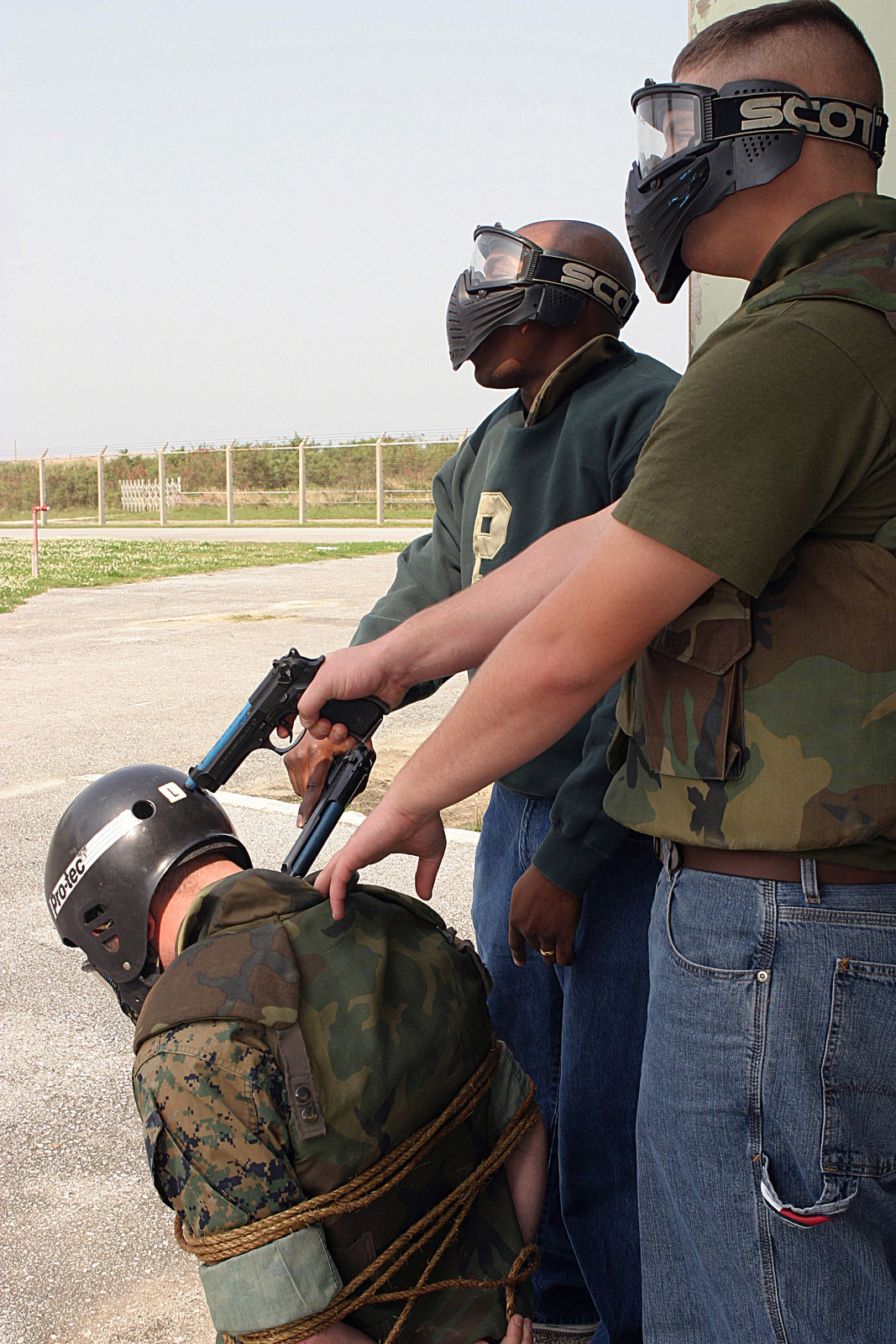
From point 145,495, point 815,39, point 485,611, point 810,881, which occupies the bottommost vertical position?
point 145,495

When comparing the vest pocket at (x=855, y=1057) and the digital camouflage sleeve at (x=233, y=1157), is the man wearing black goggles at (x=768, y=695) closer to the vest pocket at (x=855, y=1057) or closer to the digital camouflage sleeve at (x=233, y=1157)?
the vest pocket at (x=855, y=1057)

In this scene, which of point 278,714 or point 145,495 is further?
point 145,495

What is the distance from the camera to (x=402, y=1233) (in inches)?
60.7

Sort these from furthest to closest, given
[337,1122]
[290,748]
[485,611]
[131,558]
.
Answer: [131,558], [290,748], [485,611], [337,1122]

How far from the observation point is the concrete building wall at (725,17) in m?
2.89

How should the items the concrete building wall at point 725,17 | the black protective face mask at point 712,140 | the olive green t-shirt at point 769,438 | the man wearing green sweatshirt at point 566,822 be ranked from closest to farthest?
the olive green t-shirt at point 769,438, the black protective face mask at point 712,140, the man wearing green sweatshirt at point 566,822, the concrete building wall at point 725,17

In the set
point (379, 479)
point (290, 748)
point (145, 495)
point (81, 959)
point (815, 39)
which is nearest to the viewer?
point (815, 39)

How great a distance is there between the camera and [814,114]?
1323 mm

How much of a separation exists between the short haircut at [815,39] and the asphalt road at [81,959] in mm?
Result: 2399

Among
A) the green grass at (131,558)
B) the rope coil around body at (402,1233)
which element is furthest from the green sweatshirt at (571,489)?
the green grass at (131,558)

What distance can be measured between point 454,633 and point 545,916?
54 cm

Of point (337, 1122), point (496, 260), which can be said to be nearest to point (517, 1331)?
point (337, 1122)

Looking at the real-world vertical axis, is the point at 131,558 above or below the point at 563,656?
below

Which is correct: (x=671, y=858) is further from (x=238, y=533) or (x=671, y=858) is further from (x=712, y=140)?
(x=238, y=533)
